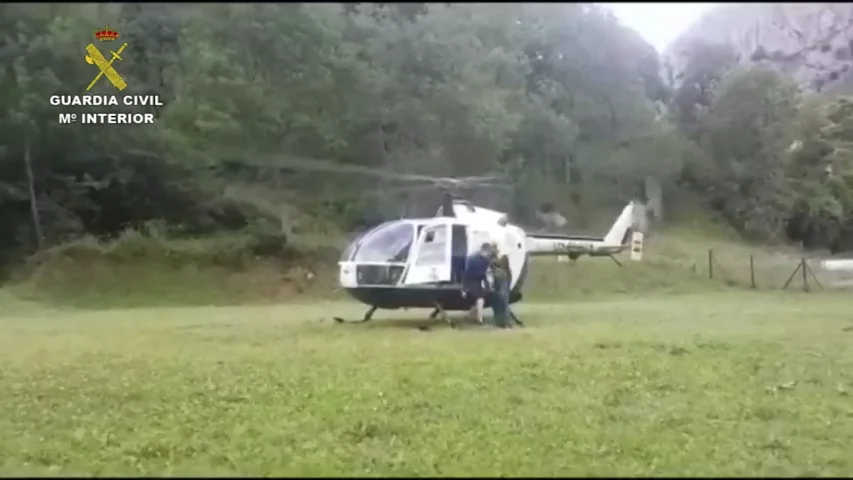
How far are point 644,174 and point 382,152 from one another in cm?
306

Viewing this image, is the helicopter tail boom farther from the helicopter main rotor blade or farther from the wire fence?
the helicopter main rotor blade

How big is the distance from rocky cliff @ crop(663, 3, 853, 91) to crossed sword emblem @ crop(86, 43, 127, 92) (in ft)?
12.8

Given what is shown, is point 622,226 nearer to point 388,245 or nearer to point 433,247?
point 433,247

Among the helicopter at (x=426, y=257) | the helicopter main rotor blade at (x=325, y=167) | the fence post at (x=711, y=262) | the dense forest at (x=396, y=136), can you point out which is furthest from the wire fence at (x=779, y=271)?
the helicopter main rotor blade at (x=325, y=167)

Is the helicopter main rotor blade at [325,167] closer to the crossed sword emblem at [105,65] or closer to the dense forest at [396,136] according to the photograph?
the dense forest at [396,136]

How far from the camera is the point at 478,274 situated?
319 inches

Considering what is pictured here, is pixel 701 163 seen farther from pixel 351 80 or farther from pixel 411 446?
pixel 411 446

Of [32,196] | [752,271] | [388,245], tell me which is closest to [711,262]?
[752,271]

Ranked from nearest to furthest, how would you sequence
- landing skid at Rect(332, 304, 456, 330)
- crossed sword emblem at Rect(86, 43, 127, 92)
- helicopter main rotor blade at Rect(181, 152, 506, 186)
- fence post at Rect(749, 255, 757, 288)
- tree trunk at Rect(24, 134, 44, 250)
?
1. crossed sword emblem at Rect(86, 43, 127, 92)
2. landing skid at Rect(332, 304, 456, 330)
3. tree trunk at Rect(24, 134, 44, 250)
4. fence post at Rect(749, 255, 757, 288)
5. helicopter main rotor blade at Rect(181, 152, 506, 186)

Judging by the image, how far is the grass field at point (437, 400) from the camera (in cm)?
413

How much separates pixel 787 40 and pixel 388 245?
3535mm

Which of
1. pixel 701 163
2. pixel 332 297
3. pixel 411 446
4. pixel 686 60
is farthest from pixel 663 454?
pixel 332 297

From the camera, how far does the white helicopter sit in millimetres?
7855

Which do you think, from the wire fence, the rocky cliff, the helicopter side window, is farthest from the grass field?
the rocky cliff
